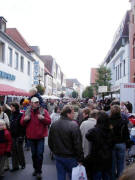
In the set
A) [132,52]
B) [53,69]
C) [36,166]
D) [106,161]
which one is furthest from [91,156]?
[53,69]

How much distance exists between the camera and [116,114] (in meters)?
5.43

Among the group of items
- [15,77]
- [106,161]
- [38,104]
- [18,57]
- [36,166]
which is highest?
[18,57]

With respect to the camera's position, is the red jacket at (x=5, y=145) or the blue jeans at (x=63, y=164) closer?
the blue jeans at (x=63, y=164)

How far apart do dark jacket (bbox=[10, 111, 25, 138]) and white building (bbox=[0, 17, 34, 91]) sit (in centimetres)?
1543

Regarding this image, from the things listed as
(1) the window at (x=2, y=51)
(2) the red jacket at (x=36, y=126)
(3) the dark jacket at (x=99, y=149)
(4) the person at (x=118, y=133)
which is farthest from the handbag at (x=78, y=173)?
(1) the window at (x=2, y=51)

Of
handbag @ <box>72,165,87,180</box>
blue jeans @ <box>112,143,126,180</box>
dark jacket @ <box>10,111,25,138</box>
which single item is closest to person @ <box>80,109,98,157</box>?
handbag @ <box>72,165,87,180</box>

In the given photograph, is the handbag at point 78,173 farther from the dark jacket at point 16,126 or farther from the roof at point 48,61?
the roof at point 48,61

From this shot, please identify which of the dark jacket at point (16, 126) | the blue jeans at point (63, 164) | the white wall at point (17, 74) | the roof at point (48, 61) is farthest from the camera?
the roof at point (48, 61)

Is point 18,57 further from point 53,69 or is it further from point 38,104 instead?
point 53,69

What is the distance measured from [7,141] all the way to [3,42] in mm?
17618

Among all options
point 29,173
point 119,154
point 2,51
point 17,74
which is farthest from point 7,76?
point 119,154

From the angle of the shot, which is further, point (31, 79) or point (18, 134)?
point (31, 79)

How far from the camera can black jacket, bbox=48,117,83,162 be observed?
14.3 feet

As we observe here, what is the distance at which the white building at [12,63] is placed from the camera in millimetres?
22288
